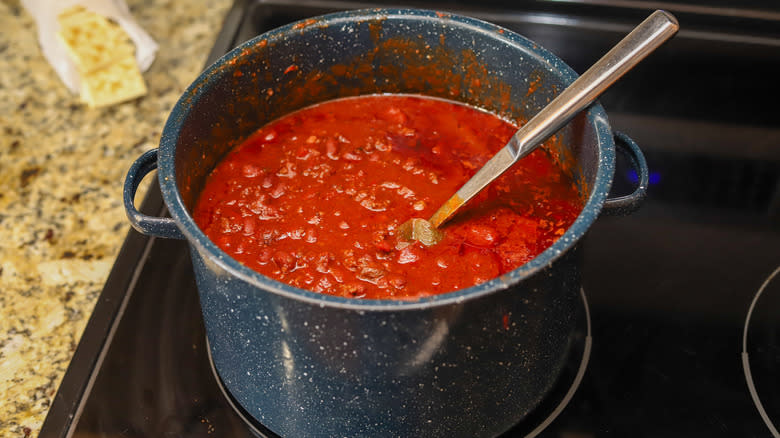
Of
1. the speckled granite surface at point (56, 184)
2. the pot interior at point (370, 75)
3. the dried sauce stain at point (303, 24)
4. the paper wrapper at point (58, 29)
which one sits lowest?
the speckled granite surface at point (56, 184)

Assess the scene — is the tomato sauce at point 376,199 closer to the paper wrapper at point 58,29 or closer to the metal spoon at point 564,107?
the metal spoon at point 564,107

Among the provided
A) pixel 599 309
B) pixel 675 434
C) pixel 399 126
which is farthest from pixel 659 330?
pixel 399 126

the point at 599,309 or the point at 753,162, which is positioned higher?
the point at 753,162

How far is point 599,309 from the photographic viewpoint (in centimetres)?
160

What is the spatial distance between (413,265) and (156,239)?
2.13 ft

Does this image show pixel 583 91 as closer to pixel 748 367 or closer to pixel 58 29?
pixel 748 367

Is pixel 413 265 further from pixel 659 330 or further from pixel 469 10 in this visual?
pixel 469 10

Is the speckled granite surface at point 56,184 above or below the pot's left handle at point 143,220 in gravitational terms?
below

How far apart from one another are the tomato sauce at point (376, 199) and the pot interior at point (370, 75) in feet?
0.12

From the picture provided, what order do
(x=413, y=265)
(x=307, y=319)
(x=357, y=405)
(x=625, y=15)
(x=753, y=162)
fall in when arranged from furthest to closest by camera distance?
(x=625, y=15)
(x=753, y=162)
(x=413, y=265)
(x=357, y=405)
(x=307, y=319)

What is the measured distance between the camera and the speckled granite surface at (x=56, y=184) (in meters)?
1.61

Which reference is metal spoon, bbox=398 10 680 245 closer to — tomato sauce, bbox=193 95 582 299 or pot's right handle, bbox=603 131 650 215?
tomato sauce, bbox=193 95 582 299

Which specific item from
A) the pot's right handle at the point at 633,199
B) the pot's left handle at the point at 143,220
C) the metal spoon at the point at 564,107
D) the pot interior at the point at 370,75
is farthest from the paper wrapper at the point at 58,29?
the pot's right handle at the point at 633,199

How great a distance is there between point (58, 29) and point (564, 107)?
1.45m
